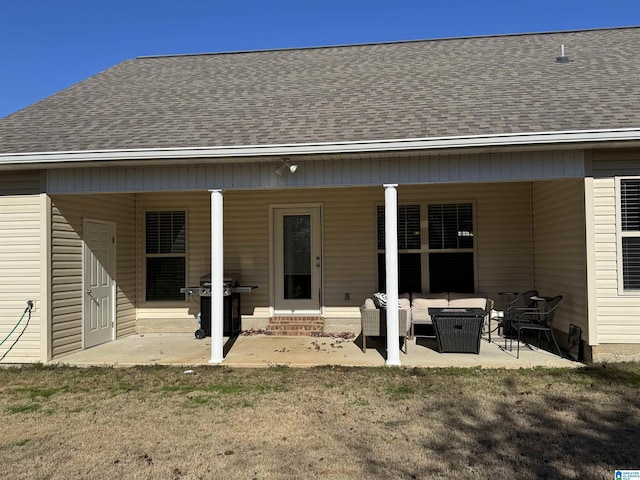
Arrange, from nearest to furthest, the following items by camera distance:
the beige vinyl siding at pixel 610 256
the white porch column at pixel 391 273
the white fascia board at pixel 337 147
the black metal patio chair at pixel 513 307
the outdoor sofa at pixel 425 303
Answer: the white fascia board at pixel 337 147
the beige vinyl siding at pixel 610 256
the white porch column at pixel 391 273
the black metal patio chair at pixel 513 307
the outdoor sofa at pixel 425 303

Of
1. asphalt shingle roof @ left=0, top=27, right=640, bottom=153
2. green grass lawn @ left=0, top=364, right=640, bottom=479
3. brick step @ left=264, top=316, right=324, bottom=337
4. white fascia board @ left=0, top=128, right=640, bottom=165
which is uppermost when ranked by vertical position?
asphalt shingle roof @ left=0, top=27, right=640, bottom=153

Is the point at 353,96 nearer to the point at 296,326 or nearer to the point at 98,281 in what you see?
the point at 296,326

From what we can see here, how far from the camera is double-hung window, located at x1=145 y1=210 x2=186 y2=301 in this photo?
932cm

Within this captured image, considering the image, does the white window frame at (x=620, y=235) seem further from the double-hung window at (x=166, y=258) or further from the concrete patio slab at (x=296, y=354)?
the double-hung window at (x=166, y=258)

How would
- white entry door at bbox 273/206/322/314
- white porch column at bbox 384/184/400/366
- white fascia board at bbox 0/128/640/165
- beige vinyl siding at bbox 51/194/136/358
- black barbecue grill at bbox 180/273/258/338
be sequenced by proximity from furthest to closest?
white entry door at bbox 273/206/322/314 → black barbecue grill at bbox 180/273/258/338 → beige vinyl siding at bbox 51/194/136/358 → white porch column at bbox 384/184/400/366 → white fascia board at bbox 0/128/640/165

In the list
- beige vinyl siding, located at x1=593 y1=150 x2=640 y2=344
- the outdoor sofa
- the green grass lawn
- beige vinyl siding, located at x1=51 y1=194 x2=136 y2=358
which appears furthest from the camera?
the outdoor sofa

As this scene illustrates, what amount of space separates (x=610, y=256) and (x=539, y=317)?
170 centimetres

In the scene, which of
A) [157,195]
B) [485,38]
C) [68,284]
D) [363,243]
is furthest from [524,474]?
[485,38]

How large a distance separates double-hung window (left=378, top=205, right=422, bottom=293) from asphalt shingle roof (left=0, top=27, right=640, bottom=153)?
218 centimetres

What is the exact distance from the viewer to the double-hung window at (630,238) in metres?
6.21

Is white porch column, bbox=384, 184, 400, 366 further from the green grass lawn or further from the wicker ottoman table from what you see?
the wicker ottoman table

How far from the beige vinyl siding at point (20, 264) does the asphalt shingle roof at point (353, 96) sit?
0.62 meters

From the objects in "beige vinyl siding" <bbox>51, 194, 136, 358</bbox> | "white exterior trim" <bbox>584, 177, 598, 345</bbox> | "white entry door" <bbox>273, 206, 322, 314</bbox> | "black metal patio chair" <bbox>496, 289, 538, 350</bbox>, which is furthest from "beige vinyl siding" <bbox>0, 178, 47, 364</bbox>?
"white exterior trim" <bbox>584, 177, 598, 345</bbox>

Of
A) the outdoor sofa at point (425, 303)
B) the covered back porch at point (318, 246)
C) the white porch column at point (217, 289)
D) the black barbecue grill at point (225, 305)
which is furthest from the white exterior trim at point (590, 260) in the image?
the black barbecue grill at point (225, 305)
